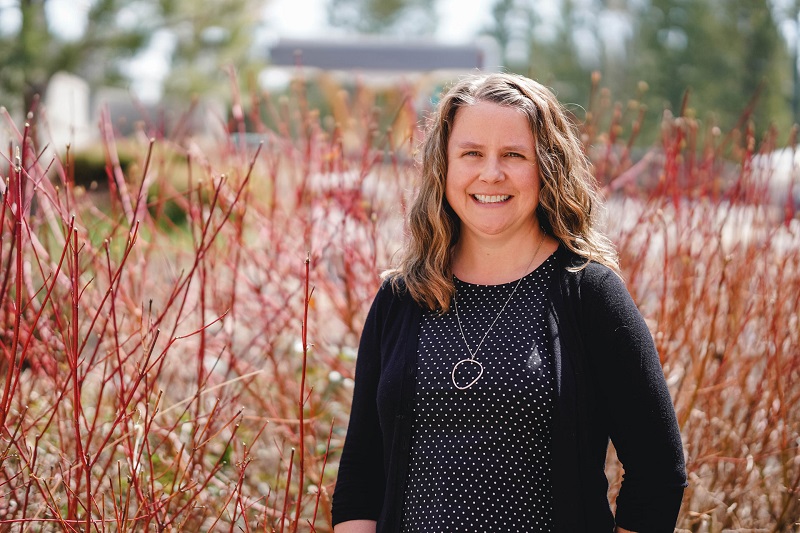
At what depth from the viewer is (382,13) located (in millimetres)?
50000

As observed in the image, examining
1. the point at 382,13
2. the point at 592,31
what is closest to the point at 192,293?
the point at 592,31

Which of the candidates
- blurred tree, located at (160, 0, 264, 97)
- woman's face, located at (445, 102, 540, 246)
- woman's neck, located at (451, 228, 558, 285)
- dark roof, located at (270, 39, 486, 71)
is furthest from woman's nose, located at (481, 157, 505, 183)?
dark roof, located at (270, 39, 486, 71)

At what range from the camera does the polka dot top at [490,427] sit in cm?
165

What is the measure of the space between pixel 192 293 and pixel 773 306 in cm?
265

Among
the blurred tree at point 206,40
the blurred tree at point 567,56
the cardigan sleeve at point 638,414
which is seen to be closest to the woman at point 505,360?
the cardigan sleeve at point 638,414

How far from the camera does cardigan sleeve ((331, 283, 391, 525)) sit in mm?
1890

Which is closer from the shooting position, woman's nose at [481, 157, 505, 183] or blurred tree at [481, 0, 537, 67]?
woman's nose at [481, 157, 505, 183]

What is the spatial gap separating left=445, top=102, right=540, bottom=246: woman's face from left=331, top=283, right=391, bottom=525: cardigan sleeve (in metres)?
0.38

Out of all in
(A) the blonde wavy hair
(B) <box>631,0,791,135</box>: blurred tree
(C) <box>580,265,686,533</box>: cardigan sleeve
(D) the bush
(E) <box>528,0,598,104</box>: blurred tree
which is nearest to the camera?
(C) <box>580,265,686,533</box>: cardigan sleeve

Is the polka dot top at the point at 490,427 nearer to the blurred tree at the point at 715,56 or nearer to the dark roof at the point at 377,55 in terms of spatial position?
the dark roof at the point at 377,55

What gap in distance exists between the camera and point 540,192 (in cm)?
184

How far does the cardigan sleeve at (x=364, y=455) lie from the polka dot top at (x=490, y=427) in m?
0.16

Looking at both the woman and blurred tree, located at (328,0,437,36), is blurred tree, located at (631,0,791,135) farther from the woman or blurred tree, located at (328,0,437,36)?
the woman

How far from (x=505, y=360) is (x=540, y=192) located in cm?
40
